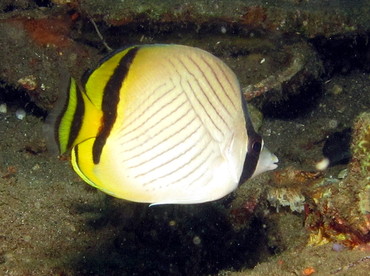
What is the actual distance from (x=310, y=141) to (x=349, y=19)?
186cm

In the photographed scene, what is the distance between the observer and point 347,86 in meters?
7.49

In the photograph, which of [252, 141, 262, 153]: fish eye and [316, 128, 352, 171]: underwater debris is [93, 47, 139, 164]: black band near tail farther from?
[316, 128, 352, 171]: underwater debris

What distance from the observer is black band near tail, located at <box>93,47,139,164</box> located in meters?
1.59

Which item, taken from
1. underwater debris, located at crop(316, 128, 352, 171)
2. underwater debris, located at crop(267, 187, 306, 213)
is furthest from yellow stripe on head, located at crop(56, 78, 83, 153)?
underwater debris, located at crop(316, 128, 352, 171)

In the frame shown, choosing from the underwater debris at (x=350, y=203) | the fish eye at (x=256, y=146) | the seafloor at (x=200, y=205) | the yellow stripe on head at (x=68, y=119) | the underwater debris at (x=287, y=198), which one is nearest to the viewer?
the yellow stripe on head at (x=68, y=119)

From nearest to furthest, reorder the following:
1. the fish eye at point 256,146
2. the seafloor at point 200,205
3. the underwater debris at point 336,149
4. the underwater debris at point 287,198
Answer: the fish eye at point 256,146
the seafloor at point 200,205
the underwater debris at point 287,198
the underwater debris at point 336,149

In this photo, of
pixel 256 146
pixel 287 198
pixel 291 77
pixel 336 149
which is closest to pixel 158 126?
pixel 256 146

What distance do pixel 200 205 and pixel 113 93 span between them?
120 inches

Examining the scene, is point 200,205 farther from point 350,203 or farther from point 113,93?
point 113,93

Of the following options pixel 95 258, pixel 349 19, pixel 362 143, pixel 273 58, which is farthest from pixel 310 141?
pixel 95 258

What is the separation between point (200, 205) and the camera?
14.6 ft

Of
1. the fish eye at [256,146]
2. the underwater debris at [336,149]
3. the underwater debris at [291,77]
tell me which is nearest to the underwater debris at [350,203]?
the fish eye at [256,146]

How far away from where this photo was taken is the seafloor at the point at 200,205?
2916 millimetres

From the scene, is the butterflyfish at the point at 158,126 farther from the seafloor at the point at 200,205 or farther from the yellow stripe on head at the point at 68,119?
the seafloor at the point at 200,205
